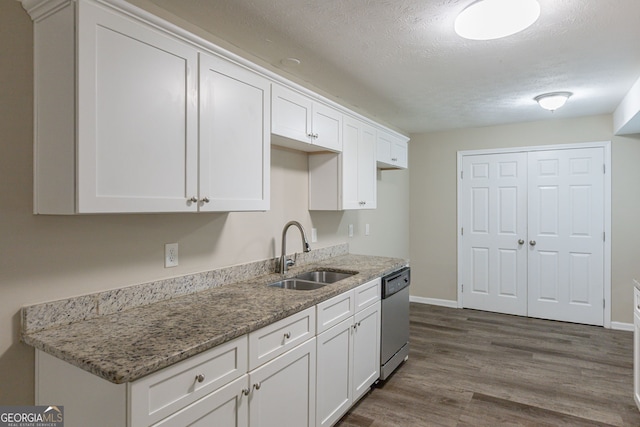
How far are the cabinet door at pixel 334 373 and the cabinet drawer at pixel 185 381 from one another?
0.68 m

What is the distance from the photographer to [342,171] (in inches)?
119

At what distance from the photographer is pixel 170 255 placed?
1994 mm

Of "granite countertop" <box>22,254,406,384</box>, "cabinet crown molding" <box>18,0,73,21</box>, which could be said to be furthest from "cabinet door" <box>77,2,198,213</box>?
"granite countertop" <box>22,254,406,384</box>

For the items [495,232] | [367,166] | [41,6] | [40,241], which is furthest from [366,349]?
[495,232]

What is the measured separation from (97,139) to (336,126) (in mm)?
1843

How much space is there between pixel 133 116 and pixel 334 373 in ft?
→ 5.86

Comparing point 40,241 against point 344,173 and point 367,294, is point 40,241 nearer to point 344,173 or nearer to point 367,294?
point 367,294

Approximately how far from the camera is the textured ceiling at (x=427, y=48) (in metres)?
2.00

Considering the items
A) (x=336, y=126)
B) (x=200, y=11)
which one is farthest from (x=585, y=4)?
(x=200, y=11)

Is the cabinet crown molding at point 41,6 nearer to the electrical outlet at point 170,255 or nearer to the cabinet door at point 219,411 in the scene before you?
the electrical outlet at point 170,255

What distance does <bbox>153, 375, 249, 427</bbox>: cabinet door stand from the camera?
4.26 feet

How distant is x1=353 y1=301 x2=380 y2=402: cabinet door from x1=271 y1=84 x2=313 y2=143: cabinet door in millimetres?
1281

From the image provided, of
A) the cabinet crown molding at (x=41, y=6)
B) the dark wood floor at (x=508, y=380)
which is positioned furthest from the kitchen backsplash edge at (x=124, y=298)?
the dark wood floor at (x=508, y=380)

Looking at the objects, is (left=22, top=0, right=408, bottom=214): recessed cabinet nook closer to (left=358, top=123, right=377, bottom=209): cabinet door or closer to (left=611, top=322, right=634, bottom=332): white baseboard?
(left=358, top=123, right=377, bottom=209): cabinet door
